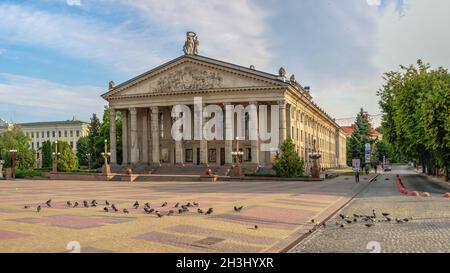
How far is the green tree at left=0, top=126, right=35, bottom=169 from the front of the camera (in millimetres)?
93500

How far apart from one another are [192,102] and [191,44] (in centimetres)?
942

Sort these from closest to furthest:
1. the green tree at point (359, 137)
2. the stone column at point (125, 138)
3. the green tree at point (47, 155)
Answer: the stone column at point (125, 138)
the green tree at point (47, 155)
the green tree at point (359, 137)

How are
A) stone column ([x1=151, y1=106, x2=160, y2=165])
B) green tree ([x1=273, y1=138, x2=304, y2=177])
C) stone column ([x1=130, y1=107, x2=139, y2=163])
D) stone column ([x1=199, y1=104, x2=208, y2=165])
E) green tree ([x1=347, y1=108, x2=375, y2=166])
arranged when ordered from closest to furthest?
1. green tree ([x1=273, y1=138, x2=304, y2=177])
2. stone column ([x1=199, y1=104, x2=208, y2=165])
3. stone column ([x1=151, y1=106, x2=160, y2=165])
4. stone column ([x1=130, y1=107, x2=139, y2=163])
5. green tree ([x1=347, y1=108, x2=375, y2=166])

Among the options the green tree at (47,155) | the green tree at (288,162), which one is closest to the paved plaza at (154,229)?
the green tree at (288,162)

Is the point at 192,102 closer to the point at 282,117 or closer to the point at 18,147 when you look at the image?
the point at 282,117

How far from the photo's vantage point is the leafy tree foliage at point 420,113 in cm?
3544

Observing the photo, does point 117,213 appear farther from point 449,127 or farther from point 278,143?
point 278,143

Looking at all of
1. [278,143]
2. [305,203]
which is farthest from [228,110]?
[305,203]

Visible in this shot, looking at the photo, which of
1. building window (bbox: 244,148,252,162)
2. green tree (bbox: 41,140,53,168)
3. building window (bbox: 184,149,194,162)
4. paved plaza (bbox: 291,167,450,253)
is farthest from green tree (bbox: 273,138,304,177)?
green tree (bbox: 41,140,53,168)

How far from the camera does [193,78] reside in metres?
67.2

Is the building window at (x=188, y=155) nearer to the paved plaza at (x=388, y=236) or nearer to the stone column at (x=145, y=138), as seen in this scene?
the stone column at (x=145, y=138)

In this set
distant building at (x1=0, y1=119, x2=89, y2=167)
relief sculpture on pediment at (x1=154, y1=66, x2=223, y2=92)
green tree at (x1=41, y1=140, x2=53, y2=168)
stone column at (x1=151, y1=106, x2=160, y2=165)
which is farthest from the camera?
distant building at (x1=0, y1=119, x2=89, y2=167)

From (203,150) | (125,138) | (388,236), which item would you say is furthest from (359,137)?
(388,236)

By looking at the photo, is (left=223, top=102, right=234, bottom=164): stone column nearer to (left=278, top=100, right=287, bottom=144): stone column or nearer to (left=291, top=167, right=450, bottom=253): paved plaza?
(left=278, top=100, right=287, bottom=144): stone column
